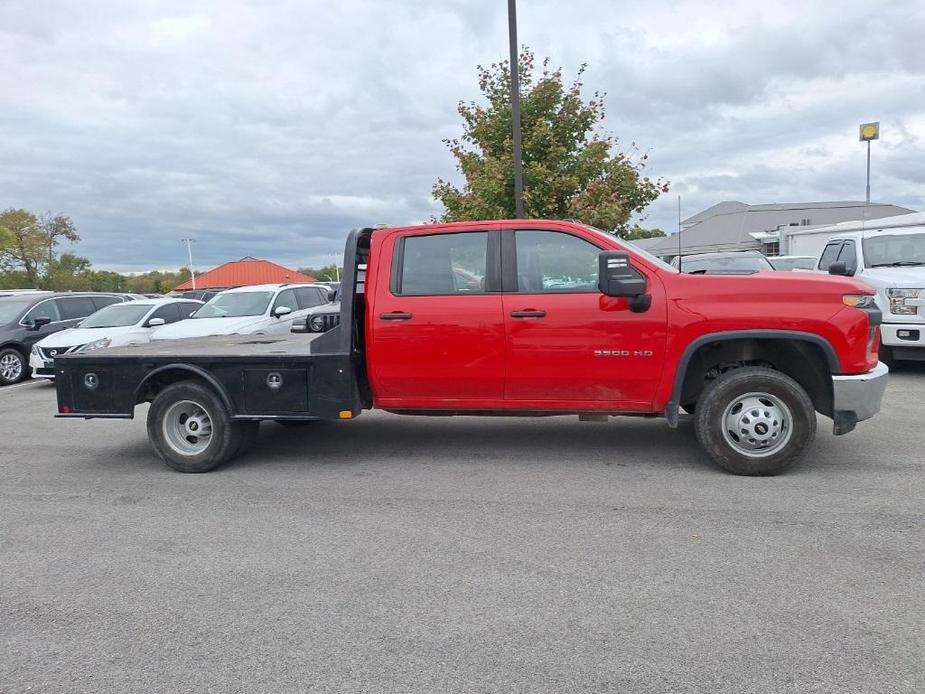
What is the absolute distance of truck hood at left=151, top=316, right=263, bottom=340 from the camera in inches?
435

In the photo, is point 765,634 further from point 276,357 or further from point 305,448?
point 305,448

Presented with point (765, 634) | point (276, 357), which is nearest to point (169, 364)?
point (276, 357)

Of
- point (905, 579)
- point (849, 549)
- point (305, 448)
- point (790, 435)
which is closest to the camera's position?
point (905, 579)

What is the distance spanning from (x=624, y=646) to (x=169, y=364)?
171 inches

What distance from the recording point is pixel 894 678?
2.71m

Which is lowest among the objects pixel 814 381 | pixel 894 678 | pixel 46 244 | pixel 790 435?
pixel 894 678

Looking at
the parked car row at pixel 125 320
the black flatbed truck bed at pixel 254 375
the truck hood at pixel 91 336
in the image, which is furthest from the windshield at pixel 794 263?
the truck hood at pixel 91 336

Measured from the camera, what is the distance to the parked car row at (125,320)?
1164 cm

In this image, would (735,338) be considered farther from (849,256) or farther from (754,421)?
(849,256)

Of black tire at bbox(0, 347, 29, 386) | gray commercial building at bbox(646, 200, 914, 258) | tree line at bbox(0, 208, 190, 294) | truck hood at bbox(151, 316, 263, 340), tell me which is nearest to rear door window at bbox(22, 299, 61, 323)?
black tire at bbox(0, 347, 29, 386)

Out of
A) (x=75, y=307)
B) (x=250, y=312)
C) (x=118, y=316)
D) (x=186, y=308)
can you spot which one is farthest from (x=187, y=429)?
(x=75, y=307)

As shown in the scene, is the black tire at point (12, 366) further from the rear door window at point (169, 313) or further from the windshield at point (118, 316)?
the rear door window at point (169, 313)

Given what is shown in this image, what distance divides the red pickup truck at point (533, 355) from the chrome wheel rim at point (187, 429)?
1 cm

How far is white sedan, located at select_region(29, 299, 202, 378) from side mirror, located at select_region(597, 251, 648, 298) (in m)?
8.17
